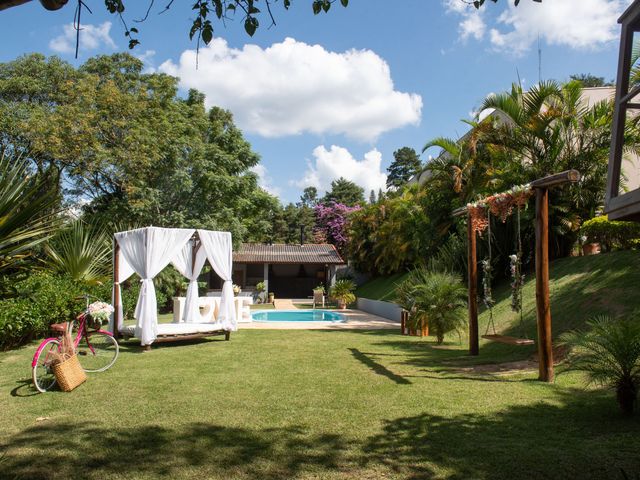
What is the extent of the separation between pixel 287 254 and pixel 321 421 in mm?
26886

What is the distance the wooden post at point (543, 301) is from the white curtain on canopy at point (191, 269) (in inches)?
323

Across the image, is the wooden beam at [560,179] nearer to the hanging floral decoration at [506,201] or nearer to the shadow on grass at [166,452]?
the hanging floral decoration at [506,201]

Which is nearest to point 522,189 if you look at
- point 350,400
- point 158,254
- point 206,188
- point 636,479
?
point 350,400

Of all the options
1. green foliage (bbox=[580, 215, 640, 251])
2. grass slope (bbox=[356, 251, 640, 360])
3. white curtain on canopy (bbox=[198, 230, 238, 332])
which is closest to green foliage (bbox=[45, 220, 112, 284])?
white curtain on canopy (bbox=[198, 230, 238, 332])

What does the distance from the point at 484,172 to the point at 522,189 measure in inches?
278

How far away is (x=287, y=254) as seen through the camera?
31.7 m

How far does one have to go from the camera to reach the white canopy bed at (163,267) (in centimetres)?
1032

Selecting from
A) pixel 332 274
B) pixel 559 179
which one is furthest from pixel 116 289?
pixel 332 274

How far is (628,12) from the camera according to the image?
4117mm

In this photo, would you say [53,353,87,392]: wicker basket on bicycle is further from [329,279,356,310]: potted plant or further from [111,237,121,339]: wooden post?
[329,279,356,310]: potted plant

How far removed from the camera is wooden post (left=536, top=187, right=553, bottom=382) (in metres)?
6.69

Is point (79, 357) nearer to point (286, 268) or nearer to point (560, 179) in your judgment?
point (560, 179)

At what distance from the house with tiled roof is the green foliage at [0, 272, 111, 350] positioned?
18.3 meters

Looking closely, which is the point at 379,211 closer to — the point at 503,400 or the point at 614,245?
the point at 614,245
